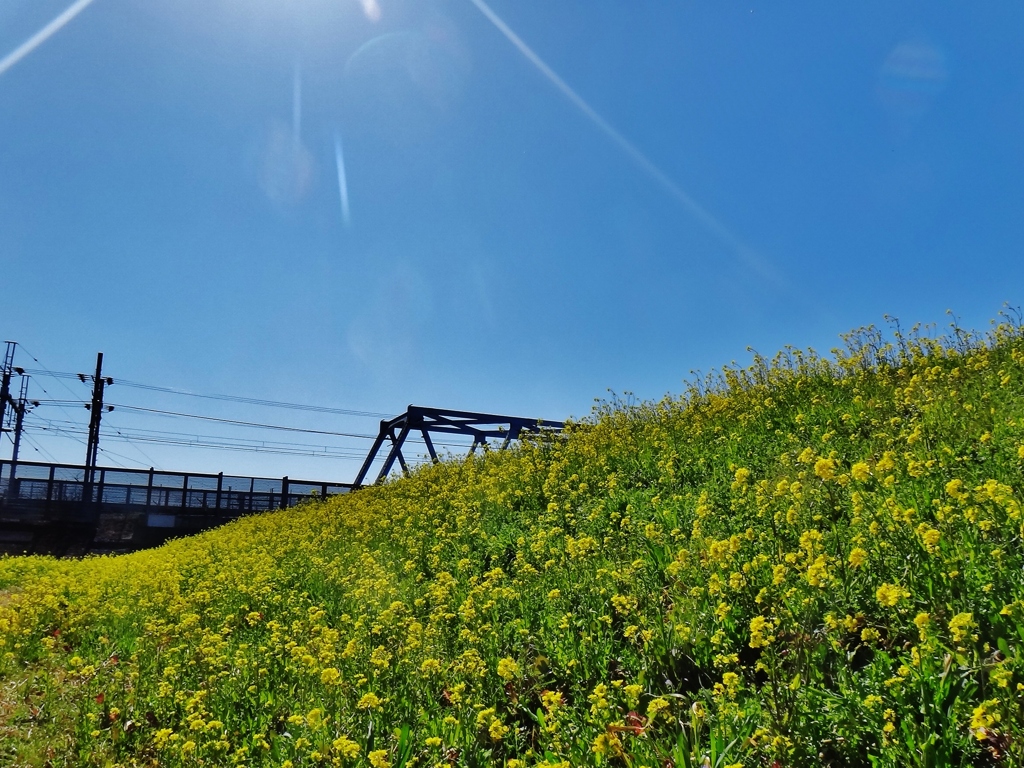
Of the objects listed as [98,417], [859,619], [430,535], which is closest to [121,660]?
[430,535]

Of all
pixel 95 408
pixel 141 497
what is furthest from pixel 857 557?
pixel 95 408

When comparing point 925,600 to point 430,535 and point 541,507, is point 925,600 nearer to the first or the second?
point 541,507

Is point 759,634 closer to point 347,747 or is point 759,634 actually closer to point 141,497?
point 347,747

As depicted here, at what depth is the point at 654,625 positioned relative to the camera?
3303 mm

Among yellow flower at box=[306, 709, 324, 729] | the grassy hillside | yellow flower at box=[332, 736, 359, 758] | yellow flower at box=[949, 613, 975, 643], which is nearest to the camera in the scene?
yellow flower at box=[949, 613, 975, 643]

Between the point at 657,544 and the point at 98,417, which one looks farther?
the point at 98,417

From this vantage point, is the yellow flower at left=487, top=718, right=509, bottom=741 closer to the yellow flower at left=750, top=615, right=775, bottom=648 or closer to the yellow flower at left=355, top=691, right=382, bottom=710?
the yellow flower at left=355, top=691, right=382, bottom=710

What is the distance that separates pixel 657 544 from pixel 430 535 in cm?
387

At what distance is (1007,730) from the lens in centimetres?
187

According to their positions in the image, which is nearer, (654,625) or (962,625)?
(962,625)

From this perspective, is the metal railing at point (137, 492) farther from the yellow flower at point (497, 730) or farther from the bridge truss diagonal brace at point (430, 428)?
the yellow flower at point (497, 730)

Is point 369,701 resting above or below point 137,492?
below

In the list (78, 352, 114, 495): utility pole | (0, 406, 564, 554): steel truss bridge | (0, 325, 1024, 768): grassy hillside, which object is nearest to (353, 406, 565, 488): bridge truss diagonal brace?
(0, 406, 564, 554): steel truss bridge

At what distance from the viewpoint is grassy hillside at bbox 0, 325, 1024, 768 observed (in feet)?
7.66
